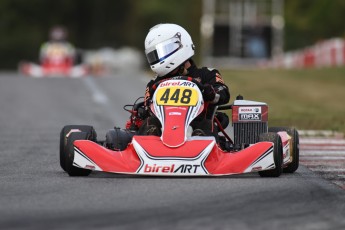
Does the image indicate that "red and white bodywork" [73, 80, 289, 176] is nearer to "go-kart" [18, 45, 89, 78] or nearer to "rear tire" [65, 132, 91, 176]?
"rear tire" [65, 132, 91, 176]

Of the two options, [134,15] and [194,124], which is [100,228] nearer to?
[194,124]

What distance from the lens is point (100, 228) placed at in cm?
742

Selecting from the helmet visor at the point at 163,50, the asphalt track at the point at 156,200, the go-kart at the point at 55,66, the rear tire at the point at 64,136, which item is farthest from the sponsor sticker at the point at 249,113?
the go-kart at the point at 55,66

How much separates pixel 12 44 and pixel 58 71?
27783mm

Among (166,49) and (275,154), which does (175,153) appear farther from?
(166,49)

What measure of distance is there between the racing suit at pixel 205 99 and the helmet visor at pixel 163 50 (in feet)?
0.65

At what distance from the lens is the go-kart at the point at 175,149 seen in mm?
10094

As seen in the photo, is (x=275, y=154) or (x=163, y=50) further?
(x=163, y=50)

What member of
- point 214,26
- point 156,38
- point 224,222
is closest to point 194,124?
point 156,38

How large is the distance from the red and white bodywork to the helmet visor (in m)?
0.73

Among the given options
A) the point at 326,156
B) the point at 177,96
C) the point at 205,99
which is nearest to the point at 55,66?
the point at 326,156

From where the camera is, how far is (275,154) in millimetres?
10336

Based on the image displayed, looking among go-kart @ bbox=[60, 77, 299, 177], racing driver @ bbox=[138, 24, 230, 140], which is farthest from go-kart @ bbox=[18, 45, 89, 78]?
go-kart @ bbox=[60, 77, 299, 177]

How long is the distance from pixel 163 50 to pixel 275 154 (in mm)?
1675
